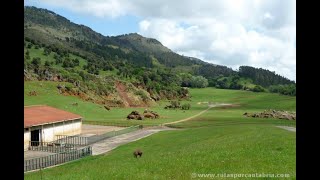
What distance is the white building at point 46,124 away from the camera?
54750mm

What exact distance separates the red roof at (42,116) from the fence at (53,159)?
13.0 metres

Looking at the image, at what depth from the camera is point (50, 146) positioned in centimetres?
5522

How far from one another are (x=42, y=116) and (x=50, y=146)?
28.6 feet

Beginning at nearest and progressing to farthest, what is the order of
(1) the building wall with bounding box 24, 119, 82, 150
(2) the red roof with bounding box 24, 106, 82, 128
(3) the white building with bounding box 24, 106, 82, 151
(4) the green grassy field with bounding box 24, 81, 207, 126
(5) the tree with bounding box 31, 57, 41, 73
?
(3) the white building with bounding box 24, 106, 82, 151 → (1) the building wall with bounding box 24, 119, 82, 150 → (2) the red roof with bounding box 24, 106, 82, 128 → (4) the green grassy field with bounding box 24, 81, 207, 126 → (5) the tree with bounding box 31, 57, 41, 73

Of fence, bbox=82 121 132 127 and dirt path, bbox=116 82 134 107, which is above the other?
dirt path, bbox=116 82 134 107

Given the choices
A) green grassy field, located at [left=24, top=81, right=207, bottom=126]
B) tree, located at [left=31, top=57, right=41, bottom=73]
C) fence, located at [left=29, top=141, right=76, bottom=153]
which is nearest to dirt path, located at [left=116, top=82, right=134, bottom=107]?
green grassy field, located at [left=24, top=81, right=207, bottom=126]

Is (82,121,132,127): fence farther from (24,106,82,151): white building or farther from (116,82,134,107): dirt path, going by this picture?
(116,82,134,107): dirt path

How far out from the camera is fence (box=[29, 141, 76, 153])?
2060 inches

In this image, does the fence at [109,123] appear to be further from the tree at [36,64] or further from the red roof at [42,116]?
the tree at [36,64]

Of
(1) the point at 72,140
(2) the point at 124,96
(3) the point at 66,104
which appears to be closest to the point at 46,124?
(1) the point at 72,140

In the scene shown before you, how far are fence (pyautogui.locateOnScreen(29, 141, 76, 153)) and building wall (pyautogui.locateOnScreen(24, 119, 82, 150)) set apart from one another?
45.5 inches
